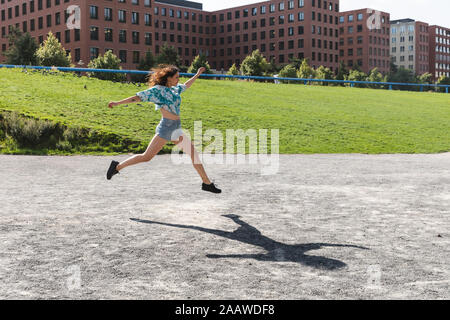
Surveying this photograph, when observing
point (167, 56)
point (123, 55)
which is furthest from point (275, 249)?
point (123, 55)

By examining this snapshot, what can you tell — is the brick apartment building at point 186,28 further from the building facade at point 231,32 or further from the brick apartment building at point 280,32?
the building facade at point 231,32

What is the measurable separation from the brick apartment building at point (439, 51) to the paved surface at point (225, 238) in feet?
528

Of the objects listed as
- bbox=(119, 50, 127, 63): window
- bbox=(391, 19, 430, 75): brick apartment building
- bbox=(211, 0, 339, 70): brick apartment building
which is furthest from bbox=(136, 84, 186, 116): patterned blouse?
bbox=(391, 19, 430, 75): brick apartment building

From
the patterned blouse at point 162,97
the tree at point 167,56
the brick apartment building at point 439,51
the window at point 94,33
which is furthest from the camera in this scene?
the brick apartment building at point 439,51

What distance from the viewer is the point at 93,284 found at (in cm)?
388

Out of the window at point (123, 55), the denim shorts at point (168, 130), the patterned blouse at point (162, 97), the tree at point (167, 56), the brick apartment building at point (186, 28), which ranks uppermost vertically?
the brick apartment building at point (186, 28)

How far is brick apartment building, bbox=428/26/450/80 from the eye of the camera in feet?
514

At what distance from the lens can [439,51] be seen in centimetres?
15738

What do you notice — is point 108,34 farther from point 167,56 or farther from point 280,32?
point 280,32

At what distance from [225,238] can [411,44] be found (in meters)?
162

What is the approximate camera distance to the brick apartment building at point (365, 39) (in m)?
126

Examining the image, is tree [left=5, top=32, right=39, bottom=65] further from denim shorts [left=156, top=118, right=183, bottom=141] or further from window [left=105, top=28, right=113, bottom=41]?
denim shorts [left=156, top=118, right=183, bottom=141]

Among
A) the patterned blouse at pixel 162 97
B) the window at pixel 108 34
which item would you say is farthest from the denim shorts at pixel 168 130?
the window at pixel 108 34

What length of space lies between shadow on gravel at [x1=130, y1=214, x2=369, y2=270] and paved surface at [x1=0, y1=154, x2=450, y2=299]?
0.01m
